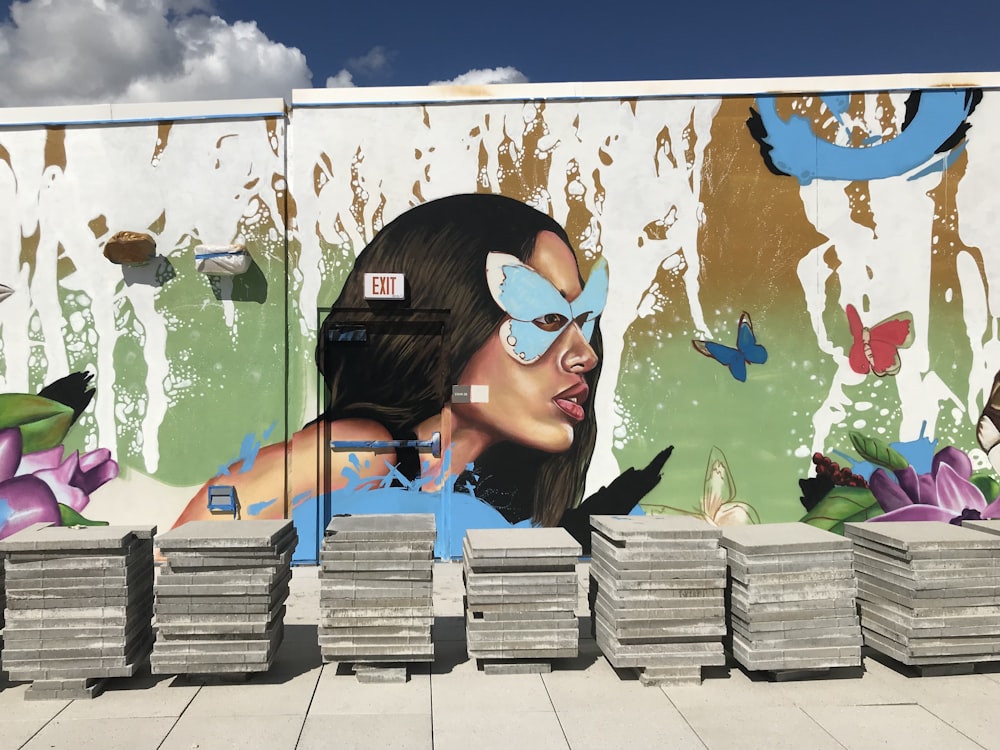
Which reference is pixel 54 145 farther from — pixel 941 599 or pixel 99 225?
pixel 941 599

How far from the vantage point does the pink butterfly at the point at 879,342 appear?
25.8 feet

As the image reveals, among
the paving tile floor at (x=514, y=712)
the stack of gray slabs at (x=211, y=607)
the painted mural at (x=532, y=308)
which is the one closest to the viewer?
the paving tile floor at (x=514, y=712)

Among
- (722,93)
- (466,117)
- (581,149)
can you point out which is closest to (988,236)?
(722,93)

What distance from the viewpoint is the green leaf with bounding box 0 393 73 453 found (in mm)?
7758

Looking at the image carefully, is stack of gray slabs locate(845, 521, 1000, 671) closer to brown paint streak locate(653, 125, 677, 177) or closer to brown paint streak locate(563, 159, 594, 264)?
brown paint streak locate(563, 159, 594, 264)

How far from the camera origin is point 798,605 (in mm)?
4770

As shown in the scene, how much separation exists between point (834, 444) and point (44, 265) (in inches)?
364

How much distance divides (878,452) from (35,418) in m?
9.60

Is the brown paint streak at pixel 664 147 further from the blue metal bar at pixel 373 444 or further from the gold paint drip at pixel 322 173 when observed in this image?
the blue metal bar at pixel 373 444

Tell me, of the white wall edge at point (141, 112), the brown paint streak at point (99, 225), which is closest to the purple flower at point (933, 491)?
the white wall edge at point (141, 112)

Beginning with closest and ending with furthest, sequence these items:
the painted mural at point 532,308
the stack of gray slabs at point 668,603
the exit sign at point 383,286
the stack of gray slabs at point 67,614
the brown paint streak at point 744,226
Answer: the stack of gray slabs at point 67,614 < the stack of gray slabs at point 668,603 < the exit sign at point 383,286 < the painted mural at point 532,308 < the brown paint streak at point 744,226

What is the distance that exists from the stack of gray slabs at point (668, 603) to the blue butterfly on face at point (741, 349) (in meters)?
3.41

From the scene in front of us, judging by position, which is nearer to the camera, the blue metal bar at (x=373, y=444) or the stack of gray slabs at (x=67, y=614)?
the stack of gray slabs at (x=67, y=614)

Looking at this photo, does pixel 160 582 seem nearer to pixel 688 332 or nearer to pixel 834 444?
pixel 688 332
